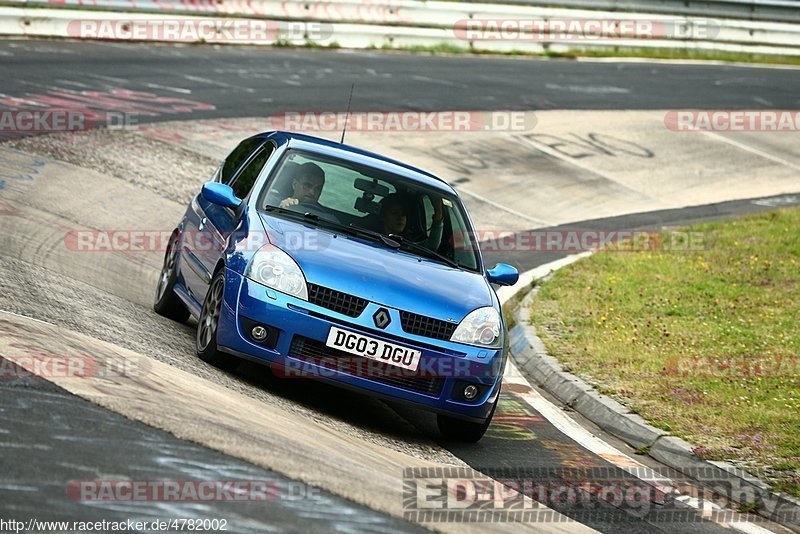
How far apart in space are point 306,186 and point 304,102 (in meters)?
12.1

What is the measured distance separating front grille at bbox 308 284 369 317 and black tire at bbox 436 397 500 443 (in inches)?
39.2

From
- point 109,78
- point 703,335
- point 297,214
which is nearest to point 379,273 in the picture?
point 297,214

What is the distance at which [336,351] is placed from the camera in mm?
7430

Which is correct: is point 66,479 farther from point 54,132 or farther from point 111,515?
point 54,132

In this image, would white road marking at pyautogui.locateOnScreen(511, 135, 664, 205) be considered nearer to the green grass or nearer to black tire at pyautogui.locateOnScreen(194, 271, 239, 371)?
the green grass

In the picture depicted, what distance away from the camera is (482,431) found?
8.07m

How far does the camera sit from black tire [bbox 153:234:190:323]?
958cm

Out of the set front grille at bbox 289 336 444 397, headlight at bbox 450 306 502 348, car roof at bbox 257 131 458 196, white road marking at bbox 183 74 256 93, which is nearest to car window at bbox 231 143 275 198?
car roof at bbox 257 131 458 196

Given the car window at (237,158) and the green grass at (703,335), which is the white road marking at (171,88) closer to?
the green grass at (703,335)

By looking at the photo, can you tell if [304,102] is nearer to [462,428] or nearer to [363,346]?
[462,428]

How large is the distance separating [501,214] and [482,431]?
9197 millimetres

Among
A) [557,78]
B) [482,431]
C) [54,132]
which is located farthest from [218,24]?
[482,431]

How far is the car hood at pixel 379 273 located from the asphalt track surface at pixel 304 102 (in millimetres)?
899

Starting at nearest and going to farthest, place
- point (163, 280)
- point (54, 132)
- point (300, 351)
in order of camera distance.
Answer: point (300, 351)
point (163, 280)
point (54, 132)
